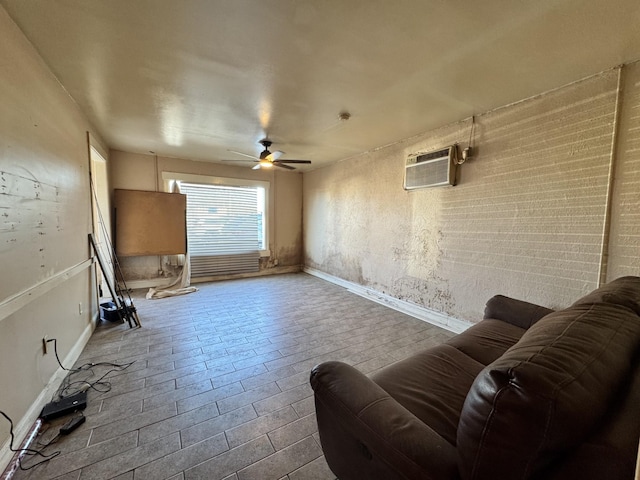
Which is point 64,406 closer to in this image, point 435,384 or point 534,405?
Result: point 435,384

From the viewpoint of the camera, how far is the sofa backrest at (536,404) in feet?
1.94

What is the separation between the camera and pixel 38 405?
1708mm

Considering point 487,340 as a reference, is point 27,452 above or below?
below

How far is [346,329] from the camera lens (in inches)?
122

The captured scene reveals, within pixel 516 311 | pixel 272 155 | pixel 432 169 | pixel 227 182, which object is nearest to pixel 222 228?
pixel 227 182

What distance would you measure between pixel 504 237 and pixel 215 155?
4397mm

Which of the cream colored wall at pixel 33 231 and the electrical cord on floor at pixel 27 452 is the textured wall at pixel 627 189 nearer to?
the electrical cord on floor at pixel 27 452

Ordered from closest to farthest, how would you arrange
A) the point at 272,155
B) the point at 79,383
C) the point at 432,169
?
the point at 79,383 → the point at 432,169 → the point at 272,155

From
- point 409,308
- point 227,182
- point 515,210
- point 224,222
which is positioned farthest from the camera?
point 224,222

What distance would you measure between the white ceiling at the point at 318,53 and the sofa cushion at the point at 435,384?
6.47 feet

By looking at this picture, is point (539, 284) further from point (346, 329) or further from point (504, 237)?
point (346, 329)

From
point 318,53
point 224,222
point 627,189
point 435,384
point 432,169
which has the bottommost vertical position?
point 435,384

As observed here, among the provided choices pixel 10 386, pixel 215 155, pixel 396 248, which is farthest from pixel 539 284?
pixel 215 155

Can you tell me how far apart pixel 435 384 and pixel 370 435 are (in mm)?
602
